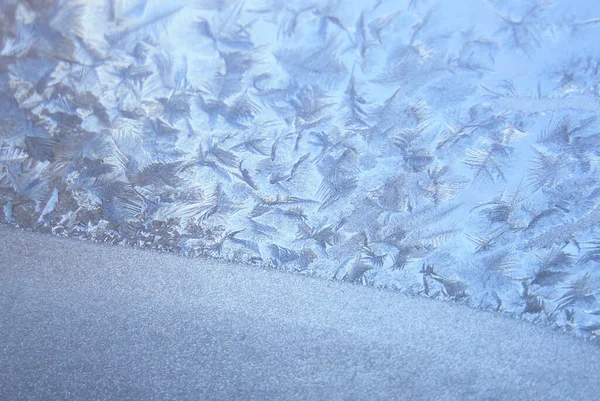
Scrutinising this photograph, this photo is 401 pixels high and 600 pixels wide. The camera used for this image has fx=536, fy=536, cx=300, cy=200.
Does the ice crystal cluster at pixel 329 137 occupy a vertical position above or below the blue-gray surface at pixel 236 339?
above

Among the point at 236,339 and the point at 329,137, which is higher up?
the point at 329,137

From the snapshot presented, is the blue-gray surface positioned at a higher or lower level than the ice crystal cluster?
lower

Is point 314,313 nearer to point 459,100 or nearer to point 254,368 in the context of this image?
point 254,368

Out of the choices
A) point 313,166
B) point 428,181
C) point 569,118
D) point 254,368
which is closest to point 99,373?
point 254,368
